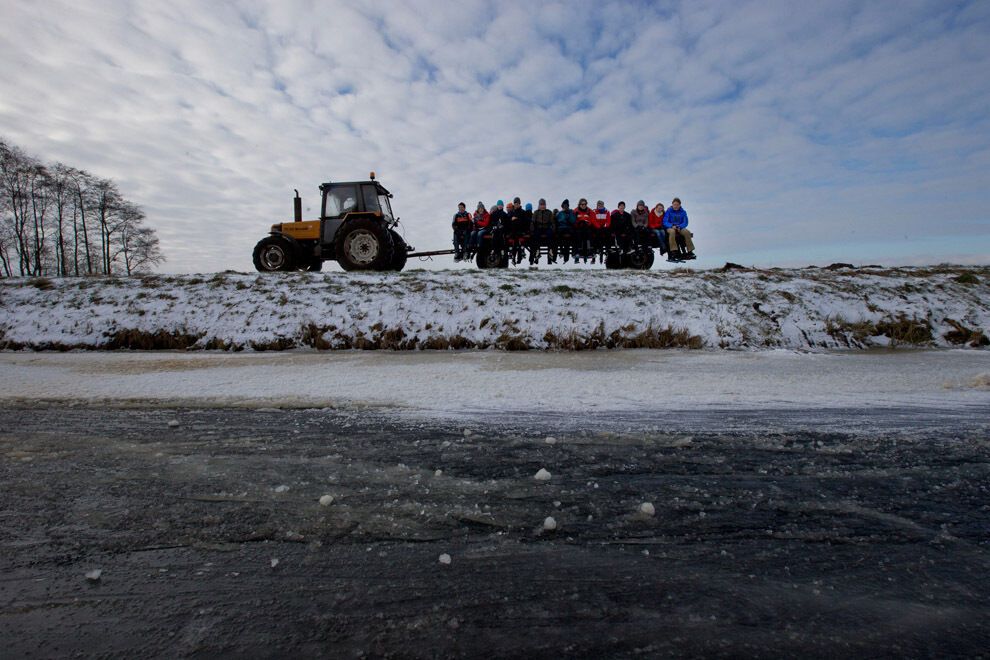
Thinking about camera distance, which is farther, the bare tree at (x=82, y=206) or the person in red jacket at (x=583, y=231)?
the bare tree at (x=82, y=206)

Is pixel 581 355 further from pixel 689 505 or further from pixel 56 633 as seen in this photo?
pixel 56 633

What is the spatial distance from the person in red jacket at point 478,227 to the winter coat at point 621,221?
3259 millimetres

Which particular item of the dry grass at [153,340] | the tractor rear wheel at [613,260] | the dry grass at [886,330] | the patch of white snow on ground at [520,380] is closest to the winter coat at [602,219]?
the tractor rear wheel at [613,260]

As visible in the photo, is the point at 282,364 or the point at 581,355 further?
the point at 581,355

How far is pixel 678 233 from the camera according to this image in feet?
39.7

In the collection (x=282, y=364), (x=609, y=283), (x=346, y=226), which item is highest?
(x=346, y=226)

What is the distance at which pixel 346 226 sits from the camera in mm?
10883

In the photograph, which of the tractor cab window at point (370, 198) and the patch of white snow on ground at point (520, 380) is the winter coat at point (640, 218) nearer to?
the tractor cab window at point (370, 198)

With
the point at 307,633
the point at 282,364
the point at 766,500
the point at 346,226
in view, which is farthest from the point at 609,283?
the point at 307,633

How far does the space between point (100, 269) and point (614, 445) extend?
39898mm

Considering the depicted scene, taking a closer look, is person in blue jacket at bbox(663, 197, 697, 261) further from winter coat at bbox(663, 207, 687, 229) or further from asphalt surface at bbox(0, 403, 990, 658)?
asphalt surface at bbox(0, 403, 990, 658)

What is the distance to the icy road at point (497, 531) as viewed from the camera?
38.3 inches

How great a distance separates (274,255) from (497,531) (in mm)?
11648

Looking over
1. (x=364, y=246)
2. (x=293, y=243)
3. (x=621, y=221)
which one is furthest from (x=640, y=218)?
(x=293, y=243)
